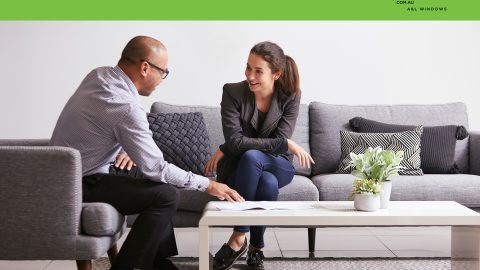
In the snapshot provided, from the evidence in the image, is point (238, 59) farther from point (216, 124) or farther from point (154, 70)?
point (154, 70)

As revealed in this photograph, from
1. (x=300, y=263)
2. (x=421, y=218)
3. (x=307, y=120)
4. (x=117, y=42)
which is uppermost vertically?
(x=117, y=42)

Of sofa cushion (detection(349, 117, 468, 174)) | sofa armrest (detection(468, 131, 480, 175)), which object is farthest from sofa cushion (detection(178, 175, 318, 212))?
sofa armrest (detection(468, 131, 480, 175))

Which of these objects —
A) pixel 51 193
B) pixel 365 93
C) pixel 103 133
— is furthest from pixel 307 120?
pixel 51 193

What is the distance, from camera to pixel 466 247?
2.59 m

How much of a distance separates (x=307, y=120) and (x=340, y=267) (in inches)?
45.8

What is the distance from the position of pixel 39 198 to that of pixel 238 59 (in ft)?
7.80

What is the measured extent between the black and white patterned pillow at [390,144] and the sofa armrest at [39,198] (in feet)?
5.78

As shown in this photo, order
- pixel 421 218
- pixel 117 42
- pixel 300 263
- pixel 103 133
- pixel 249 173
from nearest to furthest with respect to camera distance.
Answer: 1. pixel 421 218
2. pixel 103 133
3. pixel 249 173
4. pixel 300 263
5. pixel 117 42

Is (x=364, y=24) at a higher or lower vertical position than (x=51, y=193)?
higher

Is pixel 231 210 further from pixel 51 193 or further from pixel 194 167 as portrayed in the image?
pixel 194 167

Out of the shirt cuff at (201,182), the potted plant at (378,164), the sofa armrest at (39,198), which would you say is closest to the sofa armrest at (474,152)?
the potted plant at (378,164)

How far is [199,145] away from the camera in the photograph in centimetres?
375

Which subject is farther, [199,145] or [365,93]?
[365,93]

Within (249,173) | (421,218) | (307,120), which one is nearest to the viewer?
(421,218)
